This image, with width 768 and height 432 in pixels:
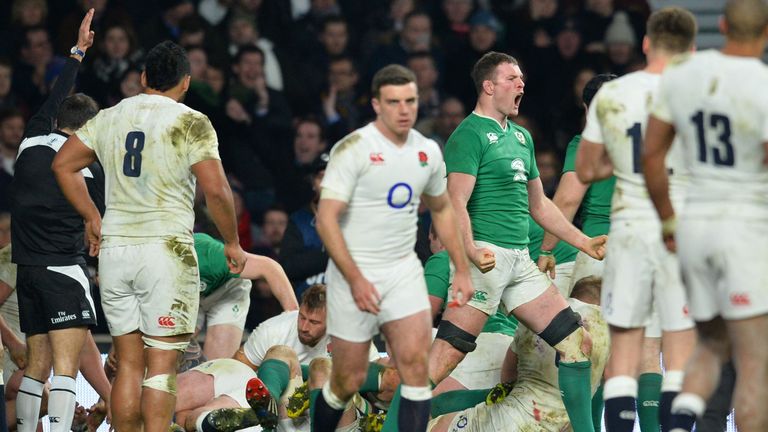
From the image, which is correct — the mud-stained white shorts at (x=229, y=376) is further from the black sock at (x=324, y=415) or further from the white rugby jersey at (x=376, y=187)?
the white rugby jersey at (x=376, y=187)

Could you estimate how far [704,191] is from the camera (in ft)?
20.6

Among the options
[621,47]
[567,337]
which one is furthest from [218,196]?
[621,47]

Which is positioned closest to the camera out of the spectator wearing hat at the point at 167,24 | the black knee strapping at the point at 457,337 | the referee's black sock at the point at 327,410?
the referee's black sock at the point at 327,410

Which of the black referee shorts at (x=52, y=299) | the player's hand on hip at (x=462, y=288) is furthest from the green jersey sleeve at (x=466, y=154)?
the black referee shorts at (x=52, y=299)

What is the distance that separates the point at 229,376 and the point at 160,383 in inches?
54.5

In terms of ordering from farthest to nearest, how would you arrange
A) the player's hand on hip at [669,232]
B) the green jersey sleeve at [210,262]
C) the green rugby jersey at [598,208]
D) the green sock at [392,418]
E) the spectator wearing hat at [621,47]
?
1. the spectator wearing hat at [621,47]
2. the green jersey sleeve at [210,262]
3. the green rugby jersey at [598,208]
4. the green sock at [392,418]
5. the player's hand on hip at [669,232]

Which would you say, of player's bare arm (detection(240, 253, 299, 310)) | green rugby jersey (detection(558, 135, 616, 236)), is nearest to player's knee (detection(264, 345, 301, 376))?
player's bare arm (detection(240, 253, 299, 310))

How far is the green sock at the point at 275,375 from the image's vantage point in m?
9.05

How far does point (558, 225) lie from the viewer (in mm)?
8680

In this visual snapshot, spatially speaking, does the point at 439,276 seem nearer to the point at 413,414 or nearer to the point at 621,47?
the point at 413,414

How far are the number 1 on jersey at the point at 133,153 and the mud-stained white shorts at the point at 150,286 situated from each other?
38 centimetres

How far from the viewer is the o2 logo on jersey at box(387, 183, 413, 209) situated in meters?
7.27

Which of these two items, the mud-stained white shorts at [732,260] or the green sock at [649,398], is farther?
the green sock at [649,398]

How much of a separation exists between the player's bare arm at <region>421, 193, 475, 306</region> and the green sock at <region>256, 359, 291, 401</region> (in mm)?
1892
